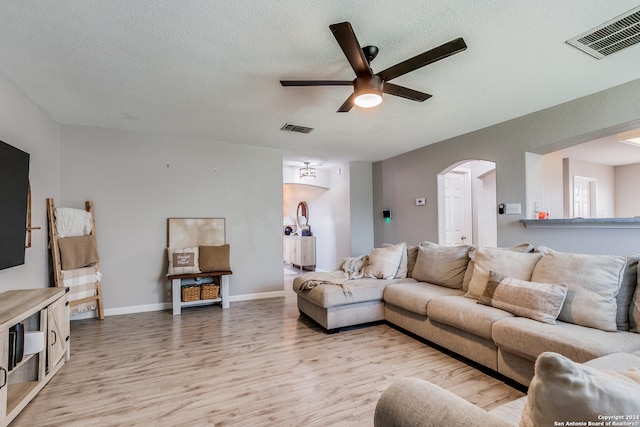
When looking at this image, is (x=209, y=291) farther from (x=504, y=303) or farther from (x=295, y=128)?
(x=504, y=303)

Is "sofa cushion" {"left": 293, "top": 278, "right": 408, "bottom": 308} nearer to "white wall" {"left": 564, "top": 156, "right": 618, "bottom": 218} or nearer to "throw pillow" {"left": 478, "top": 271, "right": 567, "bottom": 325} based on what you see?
"throw pillow" {"left": 478, "top": 271, "right": 567, "bottom": 325}

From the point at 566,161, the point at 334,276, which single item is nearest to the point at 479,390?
the point at 334,276

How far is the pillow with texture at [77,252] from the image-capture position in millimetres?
3559

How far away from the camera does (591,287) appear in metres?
2.18

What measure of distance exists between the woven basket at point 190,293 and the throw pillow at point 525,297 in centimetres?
363

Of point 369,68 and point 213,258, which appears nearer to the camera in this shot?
point 369,68

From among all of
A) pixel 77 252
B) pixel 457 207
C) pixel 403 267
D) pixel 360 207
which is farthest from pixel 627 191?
pixel 77 252

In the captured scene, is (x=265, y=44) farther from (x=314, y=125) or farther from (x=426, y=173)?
(x=426, y=173)

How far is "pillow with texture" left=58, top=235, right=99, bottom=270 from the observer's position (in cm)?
356

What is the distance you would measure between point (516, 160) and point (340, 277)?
2.76 meters

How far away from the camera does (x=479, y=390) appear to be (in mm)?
2230

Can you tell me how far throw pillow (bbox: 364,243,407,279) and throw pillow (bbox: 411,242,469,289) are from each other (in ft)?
0.93

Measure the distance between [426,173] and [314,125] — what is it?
7.68 ft

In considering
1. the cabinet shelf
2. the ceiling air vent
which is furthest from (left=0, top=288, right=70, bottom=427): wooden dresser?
the ceiling air vent
